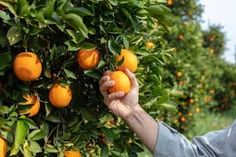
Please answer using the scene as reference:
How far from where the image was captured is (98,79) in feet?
6.94

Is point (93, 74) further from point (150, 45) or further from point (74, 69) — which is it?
point (150, 45)

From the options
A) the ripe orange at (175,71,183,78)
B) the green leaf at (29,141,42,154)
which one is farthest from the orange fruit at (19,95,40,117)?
the ripe orange at (175,71,183,78)

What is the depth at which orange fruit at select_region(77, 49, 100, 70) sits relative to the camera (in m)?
1.95

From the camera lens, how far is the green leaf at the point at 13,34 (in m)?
1.78

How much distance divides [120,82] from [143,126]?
0.25 metres

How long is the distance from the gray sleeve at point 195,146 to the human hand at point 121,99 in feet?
0.52

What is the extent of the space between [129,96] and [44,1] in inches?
21.0

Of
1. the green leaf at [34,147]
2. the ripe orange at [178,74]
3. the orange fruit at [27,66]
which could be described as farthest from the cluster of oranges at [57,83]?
the ripe orange at [178,74]

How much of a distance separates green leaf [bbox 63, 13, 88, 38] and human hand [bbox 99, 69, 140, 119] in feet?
0.87

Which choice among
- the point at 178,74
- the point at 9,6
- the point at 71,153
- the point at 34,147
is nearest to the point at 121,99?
the point at 71,153

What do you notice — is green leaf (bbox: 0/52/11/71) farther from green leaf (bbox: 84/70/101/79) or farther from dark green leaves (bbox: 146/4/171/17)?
dark green leaves (bbox: 146/4/171/17)

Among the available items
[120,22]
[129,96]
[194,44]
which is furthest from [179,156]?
[194,44]

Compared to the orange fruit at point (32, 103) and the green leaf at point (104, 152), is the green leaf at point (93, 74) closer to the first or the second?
the orange fruit at point (32, 103)

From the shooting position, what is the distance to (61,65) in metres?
2.02
